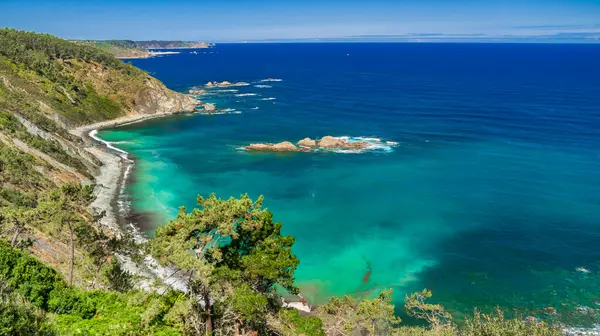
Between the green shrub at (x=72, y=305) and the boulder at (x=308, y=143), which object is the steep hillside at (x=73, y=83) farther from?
the green shrub at (x=72, y=305)

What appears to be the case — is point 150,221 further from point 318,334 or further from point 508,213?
point 508,213

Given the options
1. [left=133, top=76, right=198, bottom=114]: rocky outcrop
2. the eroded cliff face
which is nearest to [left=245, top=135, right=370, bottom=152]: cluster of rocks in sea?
[left=133, top=76, right=198, bottom=114]: rocky outcrop

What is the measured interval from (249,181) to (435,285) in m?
39.3

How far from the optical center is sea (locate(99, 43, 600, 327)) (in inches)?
1823

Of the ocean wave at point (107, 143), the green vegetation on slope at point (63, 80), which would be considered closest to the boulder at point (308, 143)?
the ocean wave at point (107, 143)

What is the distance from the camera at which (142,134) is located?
10575cm

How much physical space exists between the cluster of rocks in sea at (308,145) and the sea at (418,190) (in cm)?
307

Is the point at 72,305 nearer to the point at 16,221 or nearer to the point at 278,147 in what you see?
the point at 16,221

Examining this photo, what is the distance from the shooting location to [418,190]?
72.3m

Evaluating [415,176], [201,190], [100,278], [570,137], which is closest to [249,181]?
[201,190]

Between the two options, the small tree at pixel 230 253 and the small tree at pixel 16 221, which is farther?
the small tree at pixel 16 221

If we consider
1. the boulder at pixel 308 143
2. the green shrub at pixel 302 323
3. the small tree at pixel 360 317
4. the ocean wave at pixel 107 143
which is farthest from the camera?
the boulder at pixel 308 143

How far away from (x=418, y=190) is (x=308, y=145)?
31458 millimetres

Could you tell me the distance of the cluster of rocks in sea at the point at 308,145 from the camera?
307 ft
